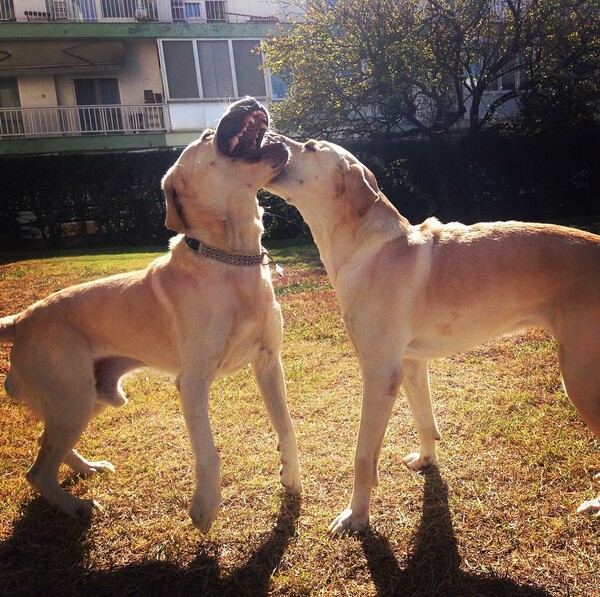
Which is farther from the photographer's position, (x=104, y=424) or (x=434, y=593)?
(x=104, y=424)

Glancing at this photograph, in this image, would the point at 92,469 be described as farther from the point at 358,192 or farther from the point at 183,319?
the point at 358,192

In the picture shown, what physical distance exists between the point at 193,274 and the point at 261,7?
67.5 feet

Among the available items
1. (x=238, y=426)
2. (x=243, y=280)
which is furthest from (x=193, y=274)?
(x=238, y=426)

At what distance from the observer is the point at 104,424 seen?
378cm

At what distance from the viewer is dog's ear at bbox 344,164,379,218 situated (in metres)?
2.72

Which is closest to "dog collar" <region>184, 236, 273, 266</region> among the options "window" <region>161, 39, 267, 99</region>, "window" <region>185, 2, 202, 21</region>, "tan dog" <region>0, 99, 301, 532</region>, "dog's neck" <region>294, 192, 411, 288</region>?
"tan dog" <region>0, 99, 301, 532</region>

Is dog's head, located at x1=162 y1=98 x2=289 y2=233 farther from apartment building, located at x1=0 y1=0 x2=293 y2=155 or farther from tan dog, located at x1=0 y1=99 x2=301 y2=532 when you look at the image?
apartment building, located at x1=0 y1=0 x2=293 y2=155

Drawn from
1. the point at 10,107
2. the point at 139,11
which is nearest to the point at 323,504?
the point at 139,11

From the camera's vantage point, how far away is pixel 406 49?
39.7 feet

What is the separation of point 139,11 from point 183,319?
65.3ft

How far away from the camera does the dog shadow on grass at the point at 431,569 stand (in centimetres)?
204

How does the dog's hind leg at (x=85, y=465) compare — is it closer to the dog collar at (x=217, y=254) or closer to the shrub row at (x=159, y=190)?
the dog collar at (x=217, y=254)

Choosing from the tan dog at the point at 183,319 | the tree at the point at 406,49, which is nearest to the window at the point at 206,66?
the tree at the point at 406,49

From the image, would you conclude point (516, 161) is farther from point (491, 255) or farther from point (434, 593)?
point (434, 593)
